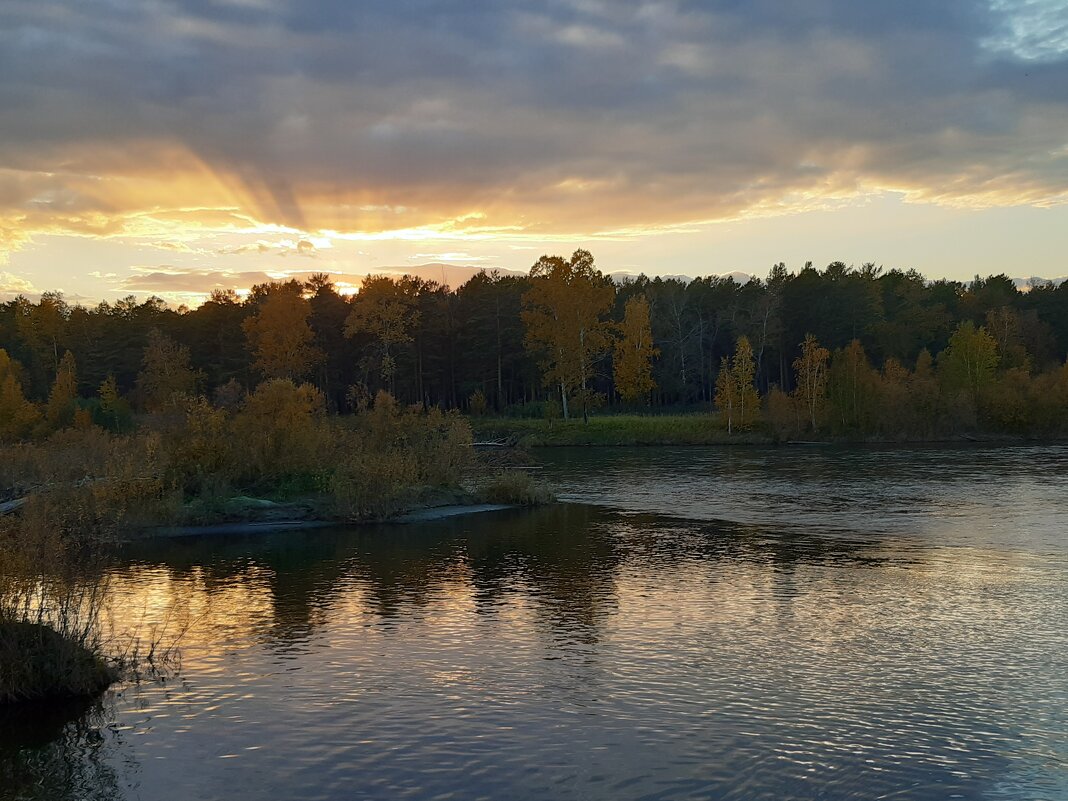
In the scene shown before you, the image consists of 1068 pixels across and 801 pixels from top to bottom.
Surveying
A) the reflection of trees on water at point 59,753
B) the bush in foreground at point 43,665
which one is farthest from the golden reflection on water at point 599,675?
the bush in foreground at point 43,665

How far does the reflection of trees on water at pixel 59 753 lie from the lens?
1098 centimetres

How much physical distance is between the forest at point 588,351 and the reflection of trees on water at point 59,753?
53586 mm

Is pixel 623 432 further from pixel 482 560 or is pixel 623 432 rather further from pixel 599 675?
pixel 599 675

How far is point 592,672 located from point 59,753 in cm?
788

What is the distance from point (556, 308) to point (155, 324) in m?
49.7

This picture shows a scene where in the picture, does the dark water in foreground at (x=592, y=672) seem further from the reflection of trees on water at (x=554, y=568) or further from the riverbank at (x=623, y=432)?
the riverbank at (x=623, y=432)

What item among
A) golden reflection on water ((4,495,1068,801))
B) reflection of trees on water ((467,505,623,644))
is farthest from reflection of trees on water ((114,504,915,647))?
golden reflection on water ((4,495,1068,801))

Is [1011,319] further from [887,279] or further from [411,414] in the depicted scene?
[411,414]

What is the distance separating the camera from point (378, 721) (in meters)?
13.2

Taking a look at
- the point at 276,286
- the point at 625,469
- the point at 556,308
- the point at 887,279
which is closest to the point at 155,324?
the point at 276,286

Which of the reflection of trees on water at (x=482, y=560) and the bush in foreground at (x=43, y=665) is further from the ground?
the bush in foreground at (x=43, y=665)

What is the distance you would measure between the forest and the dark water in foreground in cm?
4519

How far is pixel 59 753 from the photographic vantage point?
39.9 feet

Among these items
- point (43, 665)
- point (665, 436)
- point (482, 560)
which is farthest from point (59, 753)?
point (665, 436)
